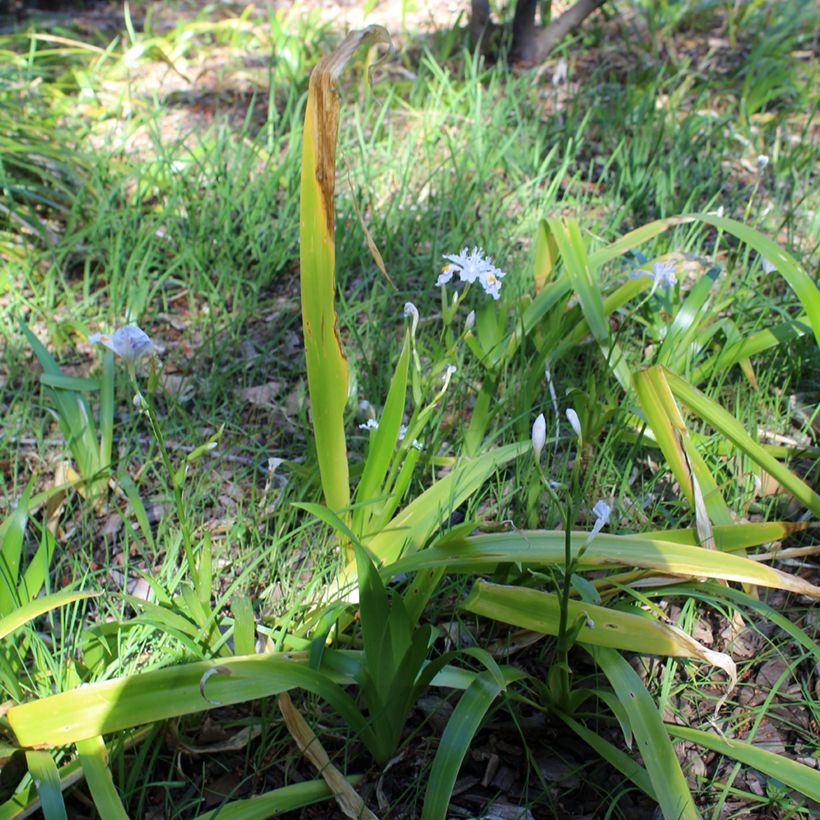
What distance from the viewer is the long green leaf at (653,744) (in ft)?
3.78

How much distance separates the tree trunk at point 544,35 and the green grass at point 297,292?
0.13 metres

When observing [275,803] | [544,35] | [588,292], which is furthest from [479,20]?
[275,803]

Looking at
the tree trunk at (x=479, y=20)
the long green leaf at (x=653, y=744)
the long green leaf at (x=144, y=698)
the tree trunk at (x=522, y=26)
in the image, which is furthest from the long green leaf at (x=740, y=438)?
the tree trunk at (x=522, y=26)

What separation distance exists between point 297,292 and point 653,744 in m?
1.67

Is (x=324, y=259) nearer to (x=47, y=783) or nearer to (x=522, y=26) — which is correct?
(x=47, y=783)

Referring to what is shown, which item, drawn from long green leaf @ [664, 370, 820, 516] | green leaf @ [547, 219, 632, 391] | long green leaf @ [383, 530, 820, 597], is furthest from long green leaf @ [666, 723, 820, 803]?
green leaf @ [547, 219, 632, 391]

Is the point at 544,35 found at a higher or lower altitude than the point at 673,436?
higher

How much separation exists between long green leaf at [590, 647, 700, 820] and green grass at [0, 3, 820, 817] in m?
0.11

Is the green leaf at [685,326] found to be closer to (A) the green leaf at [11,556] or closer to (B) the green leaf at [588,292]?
(B) the green leaf at [588,292]

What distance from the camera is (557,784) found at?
133 cm

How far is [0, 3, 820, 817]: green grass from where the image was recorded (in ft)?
4.68

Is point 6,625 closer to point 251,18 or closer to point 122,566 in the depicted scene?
point 122,566

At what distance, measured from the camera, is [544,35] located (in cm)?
343

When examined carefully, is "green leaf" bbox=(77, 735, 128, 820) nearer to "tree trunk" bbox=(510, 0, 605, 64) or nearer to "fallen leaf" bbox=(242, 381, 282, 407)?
"fallen leaf" bbox=(242, 381, 282, 407)
